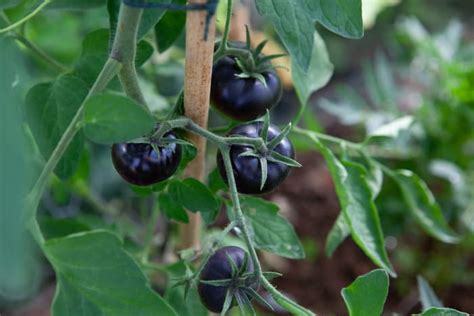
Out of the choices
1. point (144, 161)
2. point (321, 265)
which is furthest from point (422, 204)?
point (321, 265)

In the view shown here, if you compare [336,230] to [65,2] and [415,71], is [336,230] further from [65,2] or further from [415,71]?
[415,71]

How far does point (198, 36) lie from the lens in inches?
28.4

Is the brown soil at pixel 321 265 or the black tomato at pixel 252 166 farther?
the brown soil at pixel 321 265

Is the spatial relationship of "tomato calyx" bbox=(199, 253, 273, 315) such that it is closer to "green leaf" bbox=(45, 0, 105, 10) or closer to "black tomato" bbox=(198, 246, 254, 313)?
"black tomato" bbox=(198, 246, 254, 313)

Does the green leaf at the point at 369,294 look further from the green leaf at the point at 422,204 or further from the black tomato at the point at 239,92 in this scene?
the green leaf at the point at 422,204

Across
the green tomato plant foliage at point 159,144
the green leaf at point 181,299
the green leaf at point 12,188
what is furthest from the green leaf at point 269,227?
the green leaf at point 12,188

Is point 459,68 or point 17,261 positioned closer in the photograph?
point 17,261

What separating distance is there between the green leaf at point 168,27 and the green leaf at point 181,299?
29cm

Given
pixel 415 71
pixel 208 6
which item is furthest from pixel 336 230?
pixel 415 71

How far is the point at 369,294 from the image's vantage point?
68 centimetres

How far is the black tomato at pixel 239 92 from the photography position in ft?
2.57

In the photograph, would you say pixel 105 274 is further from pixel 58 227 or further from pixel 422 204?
pixel 422 204

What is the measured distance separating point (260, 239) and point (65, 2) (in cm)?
38

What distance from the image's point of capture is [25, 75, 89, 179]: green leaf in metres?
0.80
